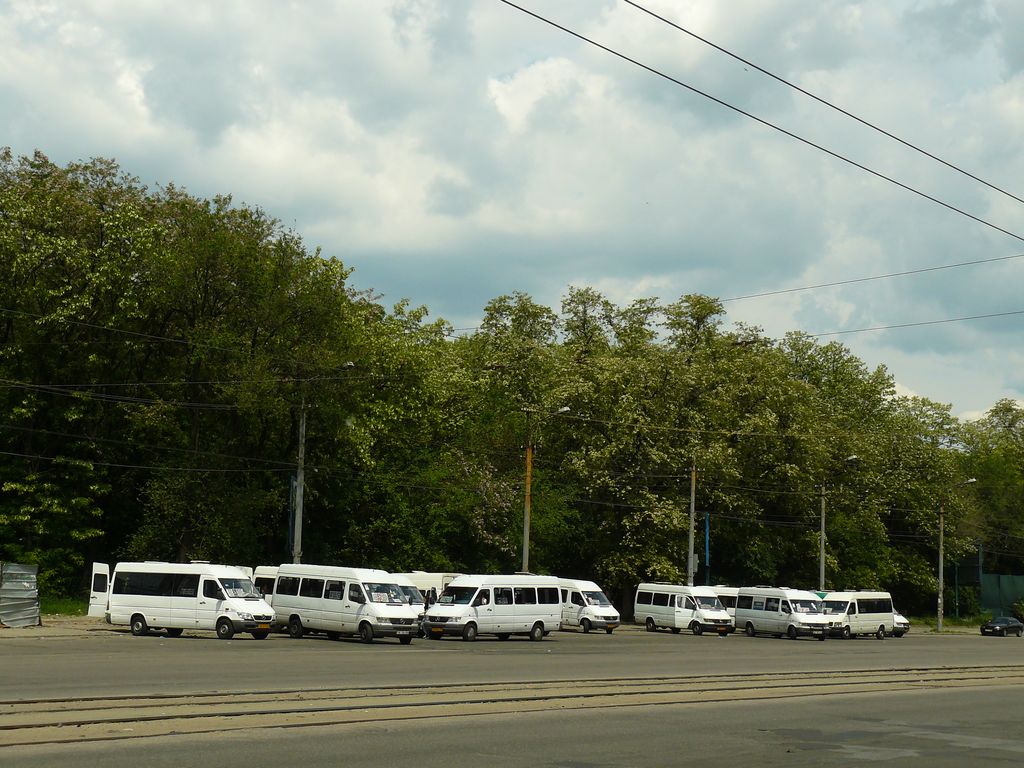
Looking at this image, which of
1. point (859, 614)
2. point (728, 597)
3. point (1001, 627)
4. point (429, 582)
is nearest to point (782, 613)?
point (728, 597)

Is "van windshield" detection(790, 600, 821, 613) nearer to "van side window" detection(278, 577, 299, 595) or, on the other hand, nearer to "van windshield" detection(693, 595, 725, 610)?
"van windshield" detection(693, 595, 725, 610)

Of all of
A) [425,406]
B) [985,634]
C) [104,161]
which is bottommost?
[985,634]

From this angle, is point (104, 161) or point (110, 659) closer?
point (110, 659)

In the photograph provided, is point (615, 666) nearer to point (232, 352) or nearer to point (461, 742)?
point (461, 742)

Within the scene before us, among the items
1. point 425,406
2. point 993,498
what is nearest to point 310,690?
point 425,406

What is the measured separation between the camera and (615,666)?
86.3 ft

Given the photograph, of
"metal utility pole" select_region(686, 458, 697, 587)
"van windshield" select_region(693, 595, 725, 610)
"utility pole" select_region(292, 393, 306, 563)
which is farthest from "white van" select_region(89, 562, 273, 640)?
"metal utility pole" select_region(686, 458, 697, 587)

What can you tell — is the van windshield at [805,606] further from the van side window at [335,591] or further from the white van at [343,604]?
the van side window at [335,591]

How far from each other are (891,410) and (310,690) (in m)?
73.5

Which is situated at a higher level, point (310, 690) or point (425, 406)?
point (425, 406)

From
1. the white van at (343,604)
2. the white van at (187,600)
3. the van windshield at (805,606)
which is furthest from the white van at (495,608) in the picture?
the van windshield at (805,606)

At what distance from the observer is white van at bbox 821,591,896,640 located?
5276cm

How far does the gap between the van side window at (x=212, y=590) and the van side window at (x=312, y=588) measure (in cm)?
316

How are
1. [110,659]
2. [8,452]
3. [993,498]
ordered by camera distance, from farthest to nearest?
[993,498] < [8,452] < [110,659]
